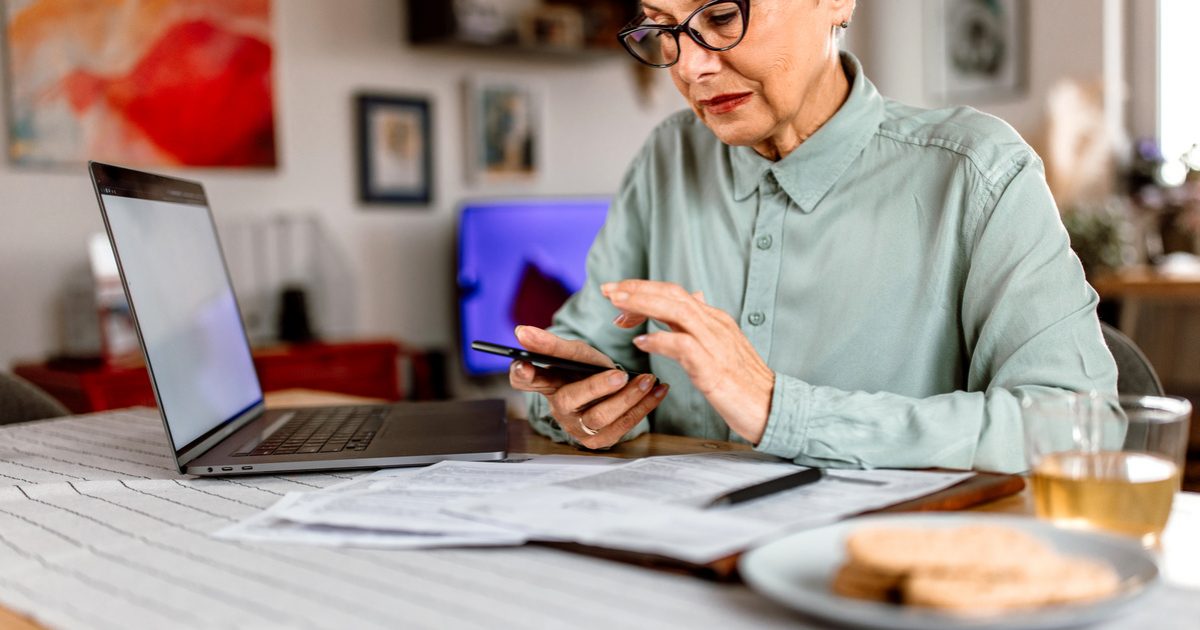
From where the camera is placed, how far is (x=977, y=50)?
5.15 meters

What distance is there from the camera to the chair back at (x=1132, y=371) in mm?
1267

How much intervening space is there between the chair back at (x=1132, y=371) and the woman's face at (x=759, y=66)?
452mm

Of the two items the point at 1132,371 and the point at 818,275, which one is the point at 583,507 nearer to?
the point at 818,275

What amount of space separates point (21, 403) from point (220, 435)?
0.68 meters

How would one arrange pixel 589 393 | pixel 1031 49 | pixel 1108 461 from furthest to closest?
pixel 1031 49, pixel 589 393, pixel 1108 461

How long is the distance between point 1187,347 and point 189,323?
417cm

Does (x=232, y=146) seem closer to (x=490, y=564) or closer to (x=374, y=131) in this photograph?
(x=374, y=131)

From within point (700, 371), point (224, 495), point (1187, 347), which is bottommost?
point (1187, 347)

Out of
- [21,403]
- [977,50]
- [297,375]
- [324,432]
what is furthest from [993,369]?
[977,50]

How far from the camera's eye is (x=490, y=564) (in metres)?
0.75

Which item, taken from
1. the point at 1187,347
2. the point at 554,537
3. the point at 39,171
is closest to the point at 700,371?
the point at 554,537

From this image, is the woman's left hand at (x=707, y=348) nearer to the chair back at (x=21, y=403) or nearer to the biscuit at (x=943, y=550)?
the biscuit at (x=943, y=550)

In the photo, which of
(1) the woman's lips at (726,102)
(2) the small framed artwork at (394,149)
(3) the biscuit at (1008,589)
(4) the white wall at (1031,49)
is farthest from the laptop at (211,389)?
(4) the white wall at (1031,49)

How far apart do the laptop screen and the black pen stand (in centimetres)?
Result: 55
